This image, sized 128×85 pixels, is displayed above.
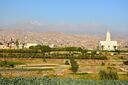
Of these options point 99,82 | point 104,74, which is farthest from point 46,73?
point 99,82

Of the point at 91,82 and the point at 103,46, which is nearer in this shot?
the point at 91,82

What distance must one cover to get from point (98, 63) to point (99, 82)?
140 feet

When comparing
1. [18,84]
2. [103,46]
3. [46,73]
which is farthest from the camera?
[103,46]

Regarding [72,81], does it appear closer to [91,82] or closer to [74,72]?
[91,82]

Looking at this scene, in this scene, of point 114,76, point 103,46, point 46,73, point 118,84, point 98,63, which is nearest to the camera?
point 118,84

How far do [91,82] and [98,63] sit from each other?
43.0 meters

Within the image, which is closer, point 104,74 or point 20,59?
point 104,74

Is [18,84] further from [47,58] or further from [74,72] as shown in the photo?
[47,58]

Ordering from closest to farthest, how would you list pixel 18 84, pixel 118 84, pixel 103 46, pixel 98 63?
pixel 18 84 → pixel 118 84 → pixel 98 63 → pixel 103 46

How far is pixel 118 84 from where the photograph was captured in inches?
818

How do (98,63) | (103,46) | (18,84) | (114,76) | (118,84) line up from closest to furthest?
(18,84) < (118,84) < (114,76) < (98,63) < (103,46)

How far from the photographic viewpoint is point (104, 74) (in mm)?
31641

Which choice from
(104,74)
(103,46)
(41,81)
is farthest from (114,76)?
(103,46)

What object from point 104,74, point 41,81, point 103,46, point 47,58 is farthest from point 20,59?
point 103,46
